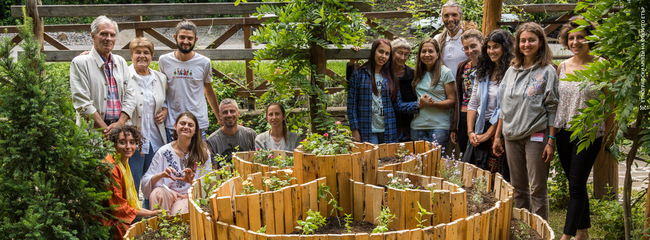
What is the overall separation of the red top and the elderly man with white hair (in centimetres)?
→ 61

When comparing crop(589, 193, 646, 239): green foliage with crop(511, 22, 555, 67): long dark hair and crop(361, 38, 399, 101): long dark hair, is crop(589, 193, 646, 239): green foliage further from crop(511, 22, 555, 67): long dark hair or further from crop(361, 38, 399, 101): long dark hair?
crop(361, 38, 399, 101): long dark hair

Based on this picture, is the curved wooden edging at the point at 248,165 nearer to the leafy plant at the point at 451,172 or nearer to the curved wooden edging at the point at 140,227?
the curved wooden edging at the point at 140,227

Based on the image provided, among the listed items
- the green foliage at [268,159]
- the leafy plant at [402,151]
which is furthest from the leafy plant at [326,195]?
the leafy plant at [402,151]

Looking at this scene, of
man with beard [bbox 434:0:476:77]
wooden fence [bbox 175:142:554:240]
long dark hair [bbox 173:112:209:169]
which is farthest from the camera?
man with beard [bbox 434:0:476:77]

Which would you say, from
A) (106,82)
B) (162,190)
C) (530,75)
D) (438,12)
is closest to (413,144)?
(530,75)

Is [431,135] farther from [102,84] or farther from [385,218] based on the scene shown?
[102,84]

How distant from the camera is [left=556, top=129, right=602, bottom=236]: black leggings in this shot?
4457mm

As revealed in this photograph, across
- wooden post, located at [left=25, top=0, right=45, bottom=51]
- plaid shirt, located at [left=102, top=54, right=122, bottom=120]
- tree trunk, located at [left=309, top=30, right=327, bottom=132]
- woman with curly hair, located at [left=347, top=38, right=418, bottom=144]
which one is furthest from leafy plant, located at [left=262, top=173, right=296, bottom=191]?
wooden post, located at [left=25, top=0, right=45, bottom=51]

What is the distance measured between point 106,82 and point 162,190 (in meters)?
1.03

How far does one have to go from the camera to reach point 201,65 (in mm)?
5543

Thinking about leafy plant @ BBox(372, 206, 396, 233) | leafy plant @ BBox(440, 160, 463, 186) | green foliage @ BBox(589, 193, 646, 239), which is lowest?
green foliage @ BBox(589, 193, 646, 239)

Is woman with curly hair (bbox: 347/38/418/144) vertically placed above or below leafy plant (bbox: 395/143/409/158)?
above

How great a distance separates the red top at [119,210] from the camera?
4.32m

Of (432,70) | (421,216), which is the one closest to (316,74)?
(432,70)
